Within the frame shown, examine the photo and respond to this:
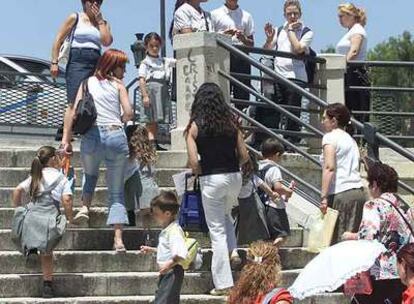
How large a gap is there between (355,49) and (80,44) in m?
3.99

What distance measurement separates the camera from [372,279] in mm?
6746

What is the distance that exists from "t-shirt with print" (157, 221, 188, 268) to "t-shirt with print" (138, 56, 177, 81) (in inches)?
189

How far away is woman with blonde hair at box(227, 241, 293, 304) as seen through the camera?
5.35 metres

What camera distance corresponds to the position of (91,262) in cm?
864

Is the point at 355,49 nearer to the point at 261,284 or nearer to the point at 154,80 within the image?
the point at 154,80

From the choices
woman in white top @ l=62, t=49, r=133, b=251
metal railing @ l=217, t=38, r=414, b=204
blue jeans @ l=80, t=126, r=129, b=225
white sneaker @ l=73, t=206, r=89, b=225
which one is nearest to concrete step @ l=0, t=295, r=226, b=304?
woman in white top @ l=62, t=49, r=133, b=251

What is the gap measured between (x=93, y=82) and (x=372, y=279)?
3479mm

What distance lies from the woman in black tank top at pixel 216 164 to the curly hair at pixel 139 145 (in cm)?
107

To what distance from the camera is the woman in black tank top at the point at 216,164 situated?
26.8 ft

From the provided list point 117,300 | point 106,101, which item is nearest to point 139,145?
point 106,101

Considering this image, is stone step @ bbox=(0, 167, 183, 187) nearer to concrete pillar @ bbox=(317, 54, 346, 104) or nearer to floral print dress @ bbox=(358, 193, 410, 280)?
concrete pillar @ bbox=(317, 54, 346, 104)

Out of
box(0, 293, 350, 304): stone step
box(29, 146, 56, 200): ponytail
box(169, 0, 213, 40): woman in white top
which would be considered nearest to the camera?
box(0, 293, 350, 304): stone step

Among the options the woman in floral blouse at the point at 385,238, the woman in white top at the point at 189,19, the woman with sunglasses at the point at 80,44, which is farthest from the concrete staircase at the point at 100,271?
the woman in white top at the point at 189,19

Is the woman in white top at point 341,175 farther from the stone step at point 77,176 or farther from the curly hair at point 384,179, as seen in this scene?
the stone step at point 77,176
